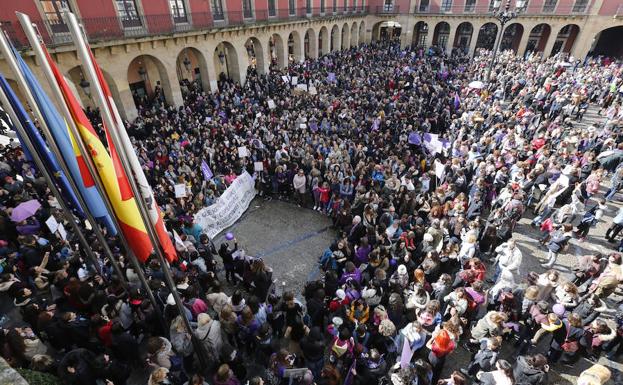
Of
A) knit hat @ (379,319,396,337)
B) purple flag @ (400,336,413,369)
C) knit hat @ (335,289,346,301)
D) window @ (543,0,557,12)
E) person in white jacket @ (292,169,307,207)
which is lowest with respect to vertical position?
person in white jacket @ (292,169,307,207)

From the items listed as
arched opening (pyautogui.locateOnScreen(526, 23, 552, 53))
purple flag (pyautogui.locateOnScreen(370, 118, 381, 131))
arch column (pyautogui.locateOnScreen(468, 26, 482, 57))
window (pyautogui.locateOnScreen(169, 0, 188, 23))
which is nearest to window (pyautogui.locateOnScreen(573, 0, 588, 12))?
arched opening (pyautogui.locateOnScreen(526, 23, 552, 53))

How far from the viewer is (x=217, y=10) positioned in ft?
65.3

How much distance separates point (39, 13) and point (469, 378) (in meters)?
18.7

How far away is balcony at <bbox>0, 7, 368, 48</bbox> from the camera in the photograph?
41.7 feet

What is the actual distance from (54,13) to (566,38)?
43.5m

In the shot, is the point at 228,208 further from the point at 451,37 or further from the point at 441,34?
the point at 441,34

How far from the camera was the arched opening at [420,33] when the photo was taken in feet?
135

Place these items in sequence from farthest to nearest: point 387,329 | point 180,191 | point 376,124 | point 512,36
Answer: point 512,36
point 376,124
point 180,191
point 387,329

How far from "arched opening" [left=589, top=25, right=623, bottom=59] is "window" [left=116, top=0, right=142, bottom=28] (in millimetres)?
41554

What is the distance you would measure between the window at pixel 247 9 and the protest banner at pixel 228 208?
52.3 feet

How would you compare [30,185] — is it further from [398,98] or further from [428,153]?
[398,98]

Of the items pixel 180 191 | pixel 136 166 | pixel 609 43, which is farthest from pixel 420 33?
pixel 136 166

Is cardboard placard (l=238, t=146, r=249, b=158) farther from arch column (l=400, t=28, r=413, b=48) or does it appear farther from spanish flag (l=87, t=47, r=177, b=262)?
arch column (l=400, t=28, r=413, b=48)

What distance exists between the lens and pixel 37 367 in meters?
4.27
